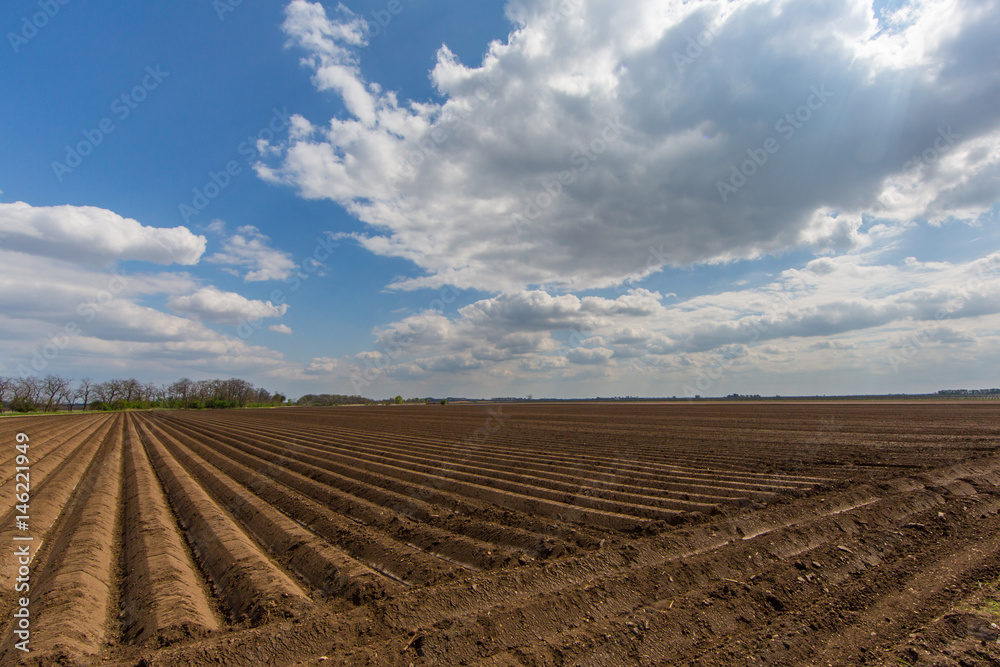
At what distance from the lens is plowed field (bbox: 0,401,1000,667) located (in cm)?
425

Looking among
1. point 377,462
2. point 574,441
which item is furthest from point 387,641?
point 574,441

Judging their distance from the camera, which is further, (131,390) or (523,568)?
(131,390)

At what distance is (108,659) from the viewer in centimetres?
423

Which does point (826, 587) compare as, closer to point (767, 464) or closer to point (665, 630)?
point (665, 630)

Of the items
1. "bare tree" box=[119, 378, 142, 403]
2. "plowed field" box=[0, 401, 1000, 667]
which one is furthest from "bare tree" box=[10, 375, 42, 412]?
"plowed field" box=[0, 401, 1000, 667]

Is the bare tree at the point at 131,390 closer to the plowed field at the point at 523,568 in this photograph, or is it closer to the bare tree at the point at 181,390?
the bare tree at the point at 181,390

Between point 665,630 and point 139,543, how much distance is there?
811cm

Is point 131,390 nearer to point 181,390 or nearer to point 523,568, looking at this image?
point 181,390

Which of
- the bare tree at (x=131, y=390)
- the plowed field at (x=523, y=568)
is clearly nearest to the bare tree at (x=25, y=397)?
the bare tree at (x=131, y=390)

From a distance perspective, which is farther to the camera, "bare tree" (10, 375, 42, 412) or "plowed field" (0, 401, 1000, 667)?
"bare tree" (10, 375, 42, 412)

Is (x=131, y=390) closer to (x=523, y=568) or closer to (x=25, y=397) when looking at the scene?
(x=25, y=397)

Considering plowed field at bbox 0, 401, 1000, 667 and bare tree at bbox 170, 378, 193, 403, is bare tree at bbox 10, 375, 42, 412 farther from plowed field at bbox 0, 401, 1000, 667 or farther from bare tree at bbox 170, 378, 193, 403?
plowed field at bbox 0, 401, 1000, 667

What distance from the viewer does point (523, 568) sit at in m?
5.97

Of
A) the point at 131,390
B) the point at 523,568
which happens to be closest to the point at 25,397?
the point at 131,390
